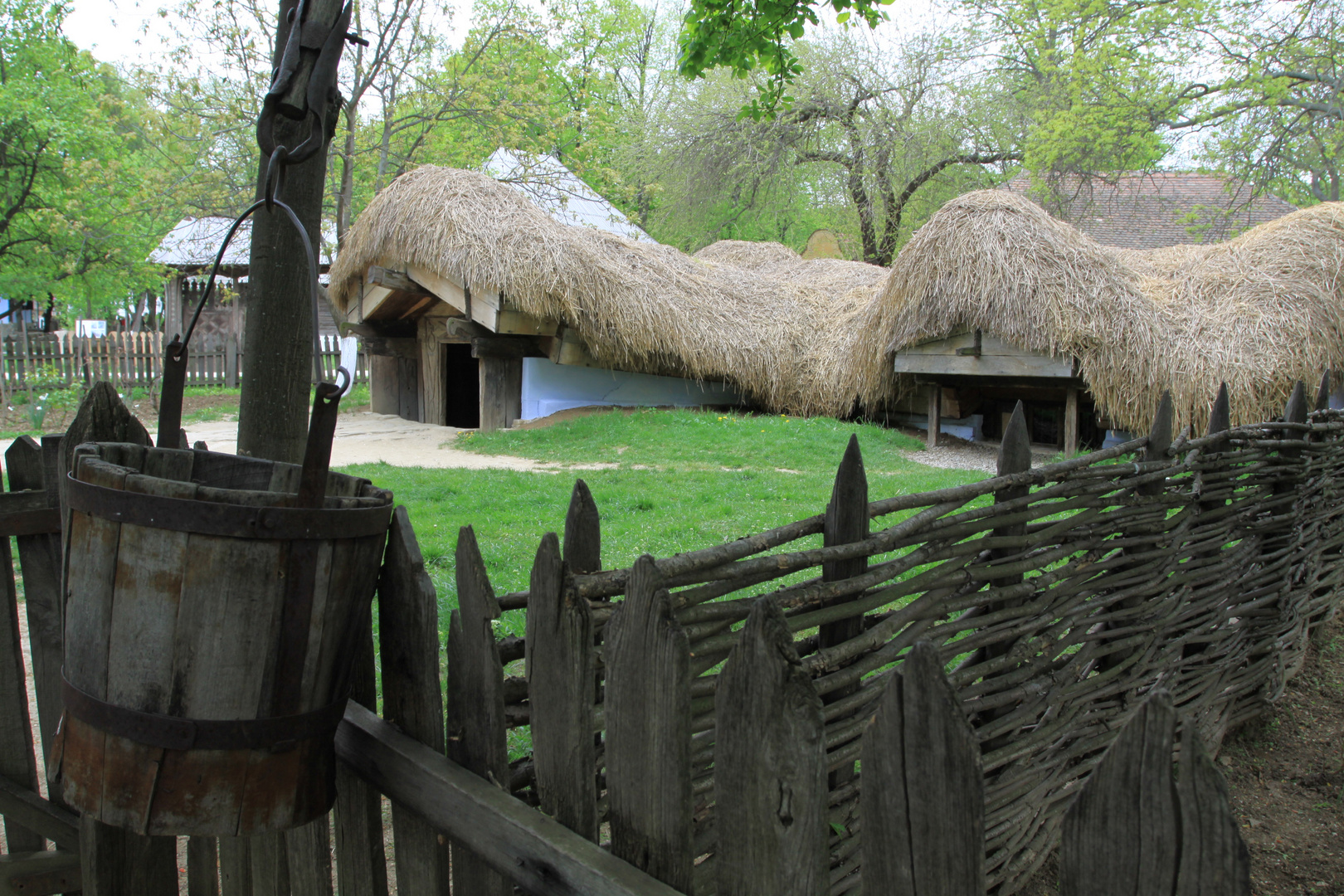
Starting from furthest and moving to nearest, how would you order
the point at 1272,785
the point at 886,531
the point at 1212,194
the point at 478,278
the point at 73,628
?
the point at 1212,194, the point at 478,278, the point at 1272,785, the point at 886,531, the point at 73,628

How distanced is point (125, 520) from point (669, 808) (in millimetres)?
786

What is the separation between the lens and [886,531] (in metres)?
1.73

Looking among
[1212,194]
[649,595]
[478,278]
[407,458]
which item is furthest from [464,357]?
[1212,194]

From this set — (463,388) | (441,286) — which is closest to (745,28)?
(441,286)

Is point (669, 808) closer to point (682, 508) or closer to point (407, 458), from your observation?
point (682, 508)

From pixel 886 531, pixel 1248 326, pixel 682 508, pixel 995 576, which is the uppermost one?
pixel 1248 326

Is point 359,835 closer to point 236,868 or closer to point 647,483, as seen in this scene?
point 236,868

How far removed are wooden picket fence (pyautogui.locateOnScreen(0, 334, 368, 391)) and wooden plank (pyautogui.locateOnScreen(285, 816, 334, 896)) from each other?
45.7 feet

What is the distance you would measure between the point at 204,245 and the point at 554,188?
384 inches

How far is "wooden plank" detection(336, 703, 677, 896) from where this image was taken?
107 cm

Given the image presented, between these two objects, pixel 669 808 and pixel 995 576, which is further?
pixel 995 576

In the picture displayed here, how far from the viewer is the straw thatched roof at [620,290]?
10.8 meters

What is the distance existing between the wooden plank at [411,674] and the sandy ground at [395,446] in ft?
21.8

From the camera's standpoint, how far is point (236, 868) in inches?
63.7
